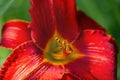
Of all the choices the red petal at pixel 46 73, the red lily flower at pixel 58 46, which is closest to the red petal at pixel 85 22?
the red lily flower at pixel 58 46

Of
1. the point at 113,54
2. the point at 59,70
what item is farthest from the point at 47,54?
the point at 113,54

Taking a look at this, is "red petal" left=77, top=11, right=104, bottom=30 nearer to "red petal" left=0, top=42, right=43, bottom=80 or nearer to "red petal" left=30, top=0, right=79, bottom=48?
"red petal" left=30, top=0, right=79, bottom=48

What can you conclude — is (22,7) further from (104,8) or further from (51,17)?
(104,8)

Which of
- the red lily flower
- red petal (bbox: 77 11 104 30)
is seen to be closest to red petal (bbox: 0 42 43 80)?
the red lily flower

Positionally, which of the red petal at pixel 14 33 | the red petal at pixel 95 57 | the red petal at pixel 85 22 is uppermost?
the red petal at pixel 14 33

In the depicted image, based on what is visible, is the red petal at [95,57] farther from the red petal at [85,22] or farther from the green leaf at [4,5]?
the green leaf at [4,5]

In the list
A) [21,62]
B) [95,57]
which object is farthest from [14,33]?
[95,57]

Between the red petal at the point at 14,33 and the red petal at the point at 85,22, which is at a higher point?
the red petal at the point at 14,33

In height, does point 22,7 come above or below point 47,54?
above
